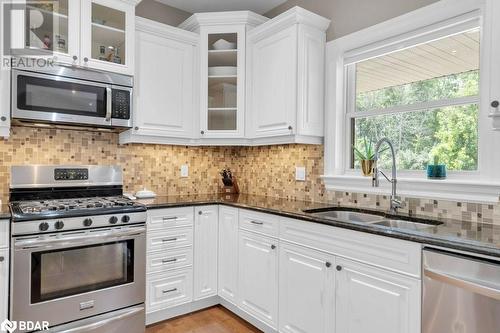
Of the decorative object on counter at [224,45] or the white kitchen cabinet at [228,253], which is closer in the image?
the white kitchen cabinet at [228,253]

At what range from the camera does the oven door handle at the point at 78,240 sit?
191cm

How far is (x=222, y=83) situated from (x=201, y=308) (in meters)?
1.95

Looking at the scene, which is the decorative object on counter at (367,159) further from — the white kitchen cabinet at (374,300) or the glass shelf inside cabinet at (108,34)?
the glass shelf inside cabinet at (108,34)

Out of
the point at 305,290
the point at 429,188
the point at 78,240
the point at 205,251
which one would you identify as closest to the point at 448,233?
the point at 429,188

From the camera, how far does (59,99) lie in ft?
7.46

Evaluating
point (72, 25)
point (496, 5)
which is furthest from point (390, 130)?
point (72, 25)

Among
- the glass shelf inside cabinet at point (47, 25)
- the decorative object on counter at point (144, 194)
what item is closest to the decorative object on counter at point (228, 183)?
the decorative object on counter at point (144, 194)

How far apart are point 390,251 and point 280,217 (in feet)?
2.58

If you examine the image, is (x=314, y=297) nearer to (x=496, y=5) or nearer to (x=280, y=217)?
(x=280, y=217)

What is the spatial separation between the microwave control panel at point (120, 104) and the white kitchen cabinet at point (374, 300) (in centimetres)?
185

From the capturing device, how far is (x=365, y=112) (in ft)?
8.21

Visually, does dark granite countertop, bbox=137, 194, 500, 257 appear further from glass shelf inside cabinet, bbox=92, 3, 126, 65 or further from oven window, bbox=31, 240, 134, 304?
glass shelf inside cabinet, bbox=92, 3, 126, 65

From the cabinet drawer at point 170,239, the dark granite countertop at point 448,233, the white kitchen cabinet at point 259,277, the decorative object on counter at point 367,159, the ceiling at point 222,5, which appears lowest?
the white kitchen cabinet at point 259,277

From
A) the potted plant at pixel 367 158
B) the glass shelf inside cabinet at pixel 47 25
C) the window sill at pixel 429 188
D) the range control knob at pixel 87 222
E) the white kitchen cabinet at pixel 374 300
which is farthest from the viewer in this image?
the potted plant at pixel 367 158
